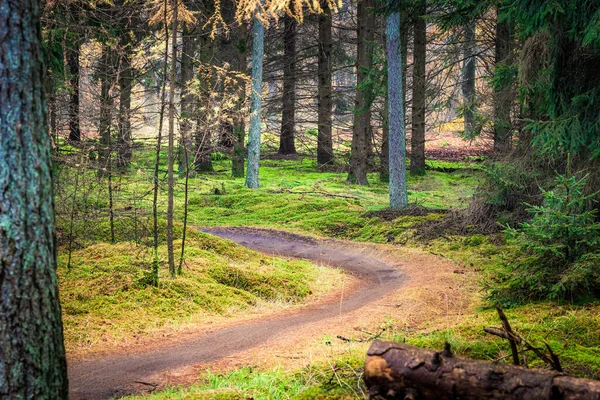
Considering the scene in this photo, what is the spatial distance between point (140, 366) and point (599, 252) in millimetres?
5509

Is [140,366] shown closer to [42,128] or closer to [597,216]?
[42,128]

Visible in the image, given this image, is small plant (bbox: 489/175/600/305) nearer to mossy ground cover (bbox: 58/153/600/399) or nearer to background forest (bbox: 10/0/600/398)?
background forest (bbox: 10/0/600/398)

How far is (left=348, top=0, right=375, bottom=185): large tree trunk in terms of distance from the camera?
20.8 metres

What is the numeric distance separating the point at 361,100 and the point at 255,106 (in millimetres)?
3786

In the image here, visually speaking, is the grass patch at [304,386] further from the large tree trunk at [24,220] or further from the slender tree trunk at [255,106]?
the slender tree trunk at [255,106]

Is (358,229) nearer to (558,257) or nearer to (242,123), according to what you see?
(242,123)

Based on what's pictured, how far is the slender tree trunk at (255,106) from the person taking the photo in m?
20.3

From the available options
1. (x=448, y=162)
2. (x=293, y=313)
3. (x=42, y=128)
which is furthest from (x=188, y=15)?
(x=448, y=162)

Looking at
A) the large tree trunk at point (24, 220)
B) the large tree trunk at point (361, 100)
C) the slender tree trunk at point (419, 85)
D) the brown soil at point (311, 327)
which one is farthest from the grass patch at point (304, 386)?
the slender tree trunk at point (419, 85)

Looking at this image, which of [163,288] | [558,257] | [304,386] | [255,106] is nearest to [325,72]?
[255,106]

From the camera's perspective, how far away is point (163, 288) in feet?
30.3

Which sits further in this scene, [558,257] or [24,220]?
[558,257]

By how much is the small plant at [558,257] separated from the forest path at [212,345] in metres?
2.55

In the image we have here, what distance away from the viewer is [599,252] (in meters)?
6.94
